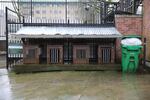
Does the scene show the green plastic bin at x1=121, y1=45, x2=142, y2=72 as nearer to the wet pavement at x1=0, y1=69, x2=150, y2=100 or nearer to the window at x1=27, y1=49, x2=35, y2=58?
the wet pavement at x1=0, y1=69, x2=150, y2=100

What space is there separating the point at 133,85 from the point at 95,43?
4.60m

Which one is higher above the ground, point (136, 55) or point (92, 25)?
point (92, 25)

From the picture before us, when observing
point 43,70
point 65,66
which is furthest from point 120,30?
point 43,70

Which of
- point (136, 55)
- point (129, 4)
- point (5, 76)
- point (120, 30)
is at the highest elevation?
point (129, 4)

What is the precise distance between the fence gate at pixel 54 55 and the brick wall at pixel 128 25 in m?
2.68

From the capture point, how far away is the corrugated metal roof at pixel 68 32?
12.4m

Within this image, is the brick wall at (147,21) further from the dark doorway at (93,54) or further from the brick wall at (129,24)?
the dark doorway at (93,54)

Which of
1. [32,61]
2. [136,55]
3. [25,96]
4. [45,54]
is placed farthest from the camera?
[45,54]

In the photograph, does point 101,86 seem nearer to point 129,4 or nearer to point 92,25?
point 92,25

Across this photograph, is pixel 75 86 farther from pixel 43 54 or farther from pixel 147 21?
pixel 147 21

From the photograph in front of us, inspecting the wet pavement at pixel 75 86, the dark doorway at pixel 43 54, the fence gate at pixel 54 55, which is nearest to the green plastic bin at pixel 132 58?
the wet pavement at pixel 75 86

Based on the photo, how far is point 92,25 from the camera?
14.0 m

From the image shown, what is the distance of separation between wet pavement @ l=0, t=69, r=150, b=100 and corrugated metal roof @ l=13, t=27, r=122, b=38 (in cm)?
163

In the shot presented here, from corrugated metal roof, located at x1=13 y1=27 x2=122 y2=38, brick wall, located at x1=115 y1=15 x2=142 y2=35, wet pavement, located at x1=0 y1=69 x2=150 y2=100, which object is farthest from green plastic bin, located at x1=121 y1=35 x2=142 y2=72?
brick wall, located at x1=115 y1=15 x2=142 y2=35
